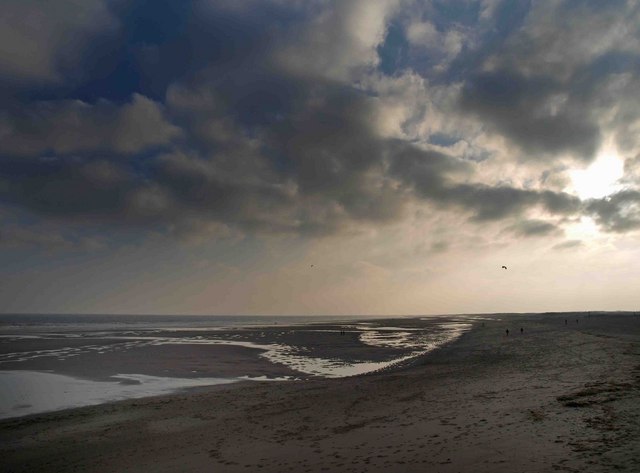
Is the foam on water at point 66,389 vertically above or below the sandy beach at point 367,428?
below

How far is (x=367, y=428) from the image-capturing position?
1341 centimetres

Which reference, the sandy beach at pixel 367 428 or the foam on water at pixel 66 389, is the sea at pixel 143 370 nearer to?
the foam on water at pixel 66 389

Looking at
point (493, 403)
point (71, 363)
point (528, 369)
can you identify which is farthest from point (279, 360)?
point (493, 403)

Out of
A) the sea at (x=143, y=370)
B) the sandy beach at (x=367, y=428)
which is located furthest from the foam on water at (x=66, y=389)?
the sandy beach at (x=367, y=428)

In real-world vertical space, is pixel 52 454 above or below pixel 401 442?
below

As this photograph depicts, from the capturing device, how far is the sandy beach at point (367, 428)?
394 inches

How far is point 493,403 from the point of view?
50.2 ft

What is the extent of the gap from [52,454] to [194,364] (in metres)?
21.2

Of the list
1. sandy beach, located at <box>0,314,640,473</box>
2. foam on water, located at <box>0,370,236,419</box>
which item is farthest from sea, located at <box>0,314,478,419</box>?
sandy beach, located at <box>0,314,640,473</box>

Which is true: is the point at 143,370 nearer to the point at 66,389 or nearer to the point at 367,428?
the point at 66,389

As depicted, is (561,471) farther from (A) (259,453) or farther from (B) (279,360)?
(B) (279,360)

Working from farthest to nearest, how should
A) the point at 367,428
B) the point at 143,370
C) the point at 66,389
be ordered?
the point at 143,370
the point at 66,389
the point at 367,428

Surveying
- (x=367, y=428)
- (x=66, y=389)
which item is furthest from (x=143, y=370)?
(x=367, y=428)

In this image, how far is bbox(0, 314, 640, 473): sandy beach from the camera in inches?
394
